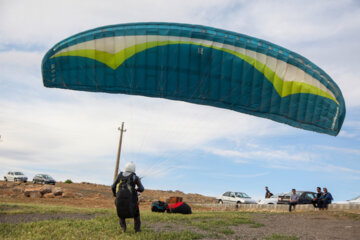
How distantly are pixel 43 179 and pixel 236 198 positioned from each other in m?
25.2

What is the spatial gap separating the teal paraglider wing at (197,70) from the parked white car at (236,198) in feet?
39.8

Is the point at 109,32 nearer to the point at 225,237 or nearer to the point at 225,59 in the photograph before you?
the point at 225,59

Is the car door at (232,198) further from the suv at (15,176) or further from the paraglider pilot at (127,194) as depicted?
the suv at (15,176)

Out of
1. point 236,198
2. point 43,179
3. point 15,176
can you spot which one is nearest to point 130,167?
point 236,198

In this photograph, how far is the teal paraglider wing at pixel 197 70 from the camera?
12750 mm

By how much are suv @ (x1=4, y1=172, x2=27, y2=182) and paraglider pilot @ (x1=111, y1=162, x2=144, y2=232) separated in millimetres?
39397

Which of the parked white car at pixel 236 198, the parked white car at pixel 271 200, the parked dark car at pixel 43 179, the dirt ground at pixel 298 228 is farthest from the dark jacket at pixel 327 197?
the parked dark car at pixel 43 179

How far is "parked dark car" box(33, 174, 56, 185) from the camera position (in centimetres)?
3975

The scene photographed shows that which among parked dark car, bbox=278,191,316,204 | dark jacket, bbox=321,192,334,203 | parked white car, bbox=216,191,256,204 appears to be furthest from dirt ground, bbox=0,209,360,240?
parked white car, bbox=216,191,256,204

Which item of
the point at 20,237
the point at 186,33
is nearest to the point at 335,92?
the point at 186,33

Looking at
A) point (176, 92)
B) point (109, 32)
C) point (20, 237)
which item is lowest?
point (20, 237)

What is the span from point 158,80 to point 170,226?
5729 millimetres

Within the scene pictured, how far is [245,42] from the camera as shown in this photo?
42.4 ft

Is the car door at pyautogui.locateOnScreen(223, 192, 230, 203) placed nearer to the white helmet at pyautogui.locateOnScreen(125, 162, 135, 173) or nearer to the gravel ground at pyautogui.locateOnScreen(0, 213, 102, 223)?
the gravel ground at pyautogui.locateOnScreen(0, 213, 102, 223)
